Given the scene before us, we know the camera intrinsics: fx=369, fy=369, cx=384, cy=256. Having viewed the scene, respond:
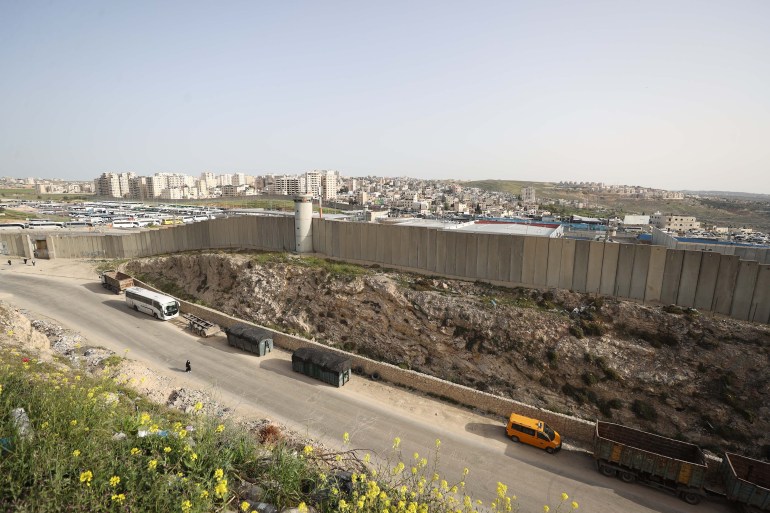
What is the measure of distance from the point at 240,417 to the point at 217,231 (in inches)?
1128

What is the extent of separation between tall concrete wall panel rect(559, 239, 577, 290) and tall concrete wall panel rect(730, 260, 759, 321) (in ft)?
27.7

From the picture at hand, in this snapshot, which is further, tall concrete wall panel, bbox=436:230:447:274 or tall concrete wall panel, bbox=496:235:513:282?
tall concrete wall panel, bbox=436:230:447:274

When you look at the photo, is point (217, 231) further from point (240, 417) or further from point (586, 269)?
point (586, 269)

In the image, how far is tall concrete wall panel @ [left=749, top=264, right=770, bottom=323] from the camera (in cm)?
2039

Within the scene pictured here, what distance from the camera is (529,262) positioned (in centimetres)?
2675

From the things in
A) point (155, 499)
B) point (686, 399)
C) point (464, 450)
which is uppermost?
point (155, 499)

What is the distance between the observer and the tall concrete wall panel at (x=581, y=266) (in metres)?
24.8

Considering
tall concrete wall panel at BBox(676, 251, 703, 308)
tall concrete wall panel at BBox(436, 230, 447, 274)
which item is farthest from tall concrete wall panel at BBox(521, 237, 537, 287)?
tall concrete wall panel at BBox(676, 251, 703, 308)

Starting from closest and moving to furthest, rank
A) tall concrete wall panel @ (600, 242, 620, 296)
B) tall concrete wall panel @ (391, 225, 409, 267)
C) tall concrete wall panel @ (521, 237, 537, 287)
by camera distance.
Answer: tall concrete wall panel @ (600, 242, 620, 296)
tall concrete wall panel @ (521, 237, 537, 287)
tall concrete wall panel @ (391, 225, 409, 267)

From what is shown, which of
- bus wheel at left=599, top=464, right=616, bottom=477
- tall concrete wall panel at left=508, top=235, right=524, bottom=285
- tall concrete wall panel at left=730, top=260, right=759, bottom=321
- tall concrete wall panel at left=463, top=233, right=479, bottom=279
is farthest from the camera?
tall concrete wall panel at left=463, top=233, right=479, bottom=279

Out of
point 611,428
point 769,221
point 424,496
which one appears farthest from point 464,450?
→ point 769,221

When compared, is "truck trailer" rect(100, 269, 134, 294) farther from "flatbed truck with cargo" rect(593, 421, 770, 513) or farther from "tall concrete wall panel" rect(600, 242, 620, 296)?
"tall concrete wall panel" rect(600, 242, 620, 296)

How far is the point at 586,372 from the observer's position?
69.4 feet

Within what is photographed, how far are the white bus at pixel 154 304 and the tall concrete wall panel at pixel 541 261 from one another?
28973 mm
